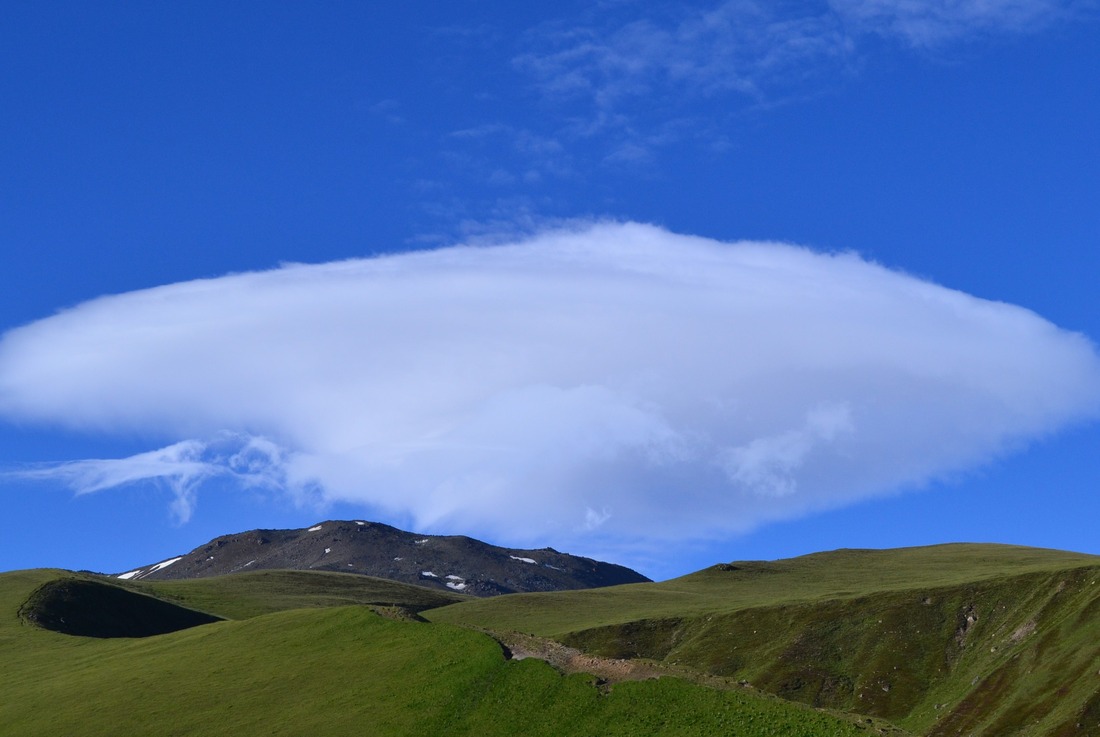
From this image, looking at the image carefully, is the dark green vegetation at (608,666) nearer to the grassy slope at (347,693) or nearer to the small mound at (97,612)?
the grassy slope at (347,693)

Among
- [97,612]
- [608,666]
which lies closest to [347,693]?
[608,666]

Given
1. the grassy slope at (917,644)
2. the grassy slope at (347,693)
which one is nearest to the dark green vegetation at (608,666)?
the grassy slope at (347,693)

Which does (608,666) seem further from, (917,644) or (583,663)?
(917,644)

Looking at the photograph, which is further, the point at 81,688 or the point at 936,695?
the point at 936,695

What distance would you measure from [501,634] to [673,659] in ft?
261

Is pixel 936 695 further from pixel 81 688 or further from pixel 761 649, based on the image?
pixel 81 688

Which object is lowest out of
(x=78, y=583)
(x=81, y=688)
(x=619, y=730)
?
(x=619, y=730)

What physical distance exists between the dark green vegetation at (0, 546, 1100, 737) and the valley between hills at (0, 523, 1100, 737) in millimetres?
219

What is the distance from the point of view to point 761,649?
15900cm

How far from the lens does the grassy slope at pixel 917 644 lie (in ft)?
427

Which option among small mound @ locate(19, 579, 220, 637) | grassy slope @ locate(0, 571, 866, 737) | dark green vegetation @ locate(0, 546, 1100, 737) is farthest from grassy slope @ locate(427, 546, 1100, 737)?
grassy slope @ locate(0, 571, 866, 737)

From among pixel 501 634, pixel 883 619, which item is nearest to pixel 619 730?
pixel 501 634

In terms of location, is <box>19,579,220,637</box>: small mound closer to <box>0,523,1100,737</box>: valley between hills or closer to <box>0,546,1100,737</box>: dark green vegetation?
<box>0,523,1100,737</box>: valley between hills

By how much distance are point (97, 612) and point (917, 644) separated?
107215 millimetres
